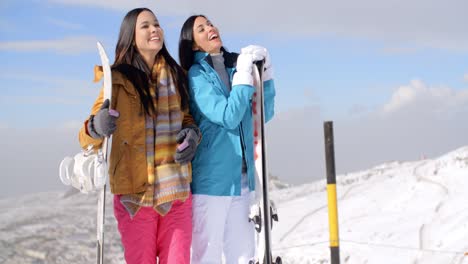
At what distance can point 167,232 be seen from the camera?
3.50 meters

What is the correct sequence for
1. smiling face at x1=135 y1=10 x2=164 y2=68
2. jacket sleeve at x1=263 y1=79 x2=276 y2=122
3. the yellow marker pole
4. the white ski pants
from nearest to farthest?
1. smiling face at x1=135 y1=10 x2=164 y2=68
2. the white ski pants
3. jacket sleeve at x1=263 y1=79 x2=276 y2=122
4. the yellow marker pole

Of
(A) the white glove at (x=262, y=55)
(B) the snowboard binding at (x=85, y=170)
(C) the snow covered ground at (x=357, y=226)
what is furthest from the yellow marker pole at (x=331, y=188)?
(B) the snowboard binding at (x=85, y=170)

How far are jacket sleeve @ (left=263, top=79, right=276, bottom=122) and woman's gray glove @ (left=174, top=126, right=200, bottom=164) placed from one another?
0.76m

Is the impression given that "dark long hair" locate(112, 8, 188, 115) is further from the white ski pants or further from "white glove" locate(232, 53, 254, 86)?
the white ski pants

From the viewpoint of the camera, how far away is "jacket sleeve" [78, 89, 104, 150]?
3480 millimetres

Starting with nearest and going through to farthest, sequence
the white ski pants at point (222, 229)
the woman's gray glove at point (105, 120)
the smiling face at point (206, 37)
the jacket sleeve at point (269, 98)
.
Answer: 1. the woman's gray glove at point (105, 120)
2. the white ski pants at point (222, 229)
3. the smiling face at point (206, 37)
4. the jacket sleeve at point (269, 98)

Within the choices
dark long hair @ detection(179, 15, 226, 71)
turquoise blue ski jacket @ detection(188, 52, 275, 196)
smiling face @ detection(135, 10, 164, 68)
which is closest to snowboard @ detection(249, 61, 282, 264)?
turquoise blue ski jacket @ detection(188, 52, 275, 196)

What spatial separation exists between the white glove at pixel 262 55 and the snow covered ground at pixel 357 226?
3860 mm

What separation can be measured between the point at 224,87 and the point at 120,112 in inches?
28.9

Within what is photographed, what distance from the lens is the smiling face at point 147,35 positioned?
3559 mm

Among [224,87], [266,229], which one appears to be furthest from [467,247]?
[224,87]

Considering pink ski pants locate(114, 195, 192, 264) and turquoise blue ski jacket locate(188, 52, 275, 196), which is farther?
turquoise blue ski jacket locate(188, 52, 275, 196)

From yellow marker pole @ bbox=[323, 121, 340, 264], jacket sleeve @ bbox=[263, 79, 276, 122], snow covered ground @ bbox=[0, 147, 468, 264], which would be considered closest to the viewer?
jacket sleeve @ bbox=[263, 79, 276, 122]

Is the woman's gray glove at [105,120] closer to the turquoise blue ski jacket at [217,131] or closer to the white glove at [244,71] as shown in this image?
the turquoise blue ski jacket at [217,131]
